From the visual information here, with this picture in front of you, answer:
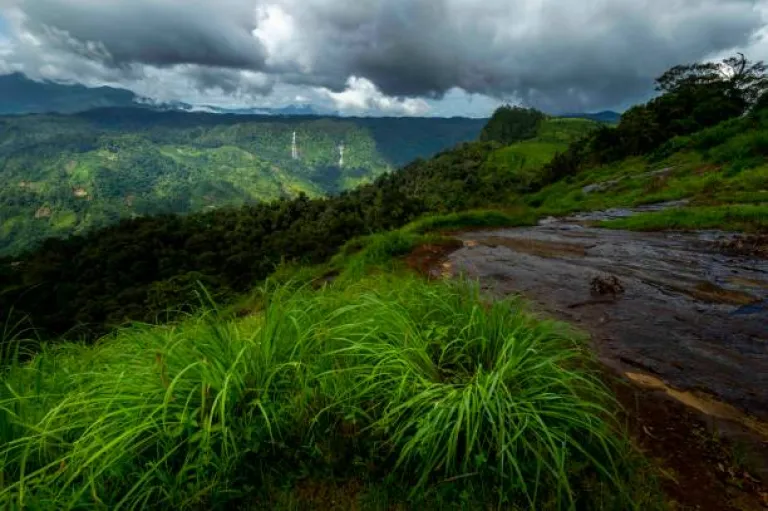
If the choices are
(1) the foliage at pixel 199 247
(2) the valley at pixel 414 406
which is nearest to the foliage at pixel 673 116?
(1) the foliage at pixel 199 247

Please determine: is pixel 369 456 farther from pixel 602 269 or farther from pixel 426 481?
pixel 602 269

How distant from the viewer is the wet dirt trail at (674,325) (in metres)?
3.51

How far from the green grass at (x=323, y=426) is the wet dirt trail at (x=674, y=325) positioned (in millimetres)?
591

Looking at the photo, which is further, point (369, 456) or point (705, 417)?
point (705, 417)

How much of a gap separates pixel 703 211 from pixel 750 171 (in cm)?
594

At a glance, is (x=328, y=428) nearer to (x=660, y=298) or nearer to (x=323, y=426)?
(x=323, y=426)

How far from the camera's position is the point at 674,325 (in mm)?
5934

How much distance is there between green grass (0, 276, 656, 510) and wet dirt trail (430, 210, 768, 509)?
59cm

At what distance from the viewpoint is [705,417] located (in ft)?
12.7

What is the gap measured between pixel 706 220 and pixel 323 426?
14.3 m

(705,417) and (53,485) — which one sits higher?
(705,417)

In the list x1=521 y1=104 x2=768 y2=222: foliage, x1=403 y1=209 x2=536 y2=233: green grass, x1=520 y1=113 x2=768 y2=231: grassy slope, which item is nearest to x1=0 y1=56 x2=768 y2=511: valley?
x1=520 y1=113 x2=768 y2=231: grassy slope

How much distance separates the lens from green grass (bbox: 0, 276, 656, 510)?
9.64 feet

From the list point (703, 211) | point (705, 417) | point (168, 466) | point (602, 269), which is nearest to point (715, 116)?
point (703, 211)
